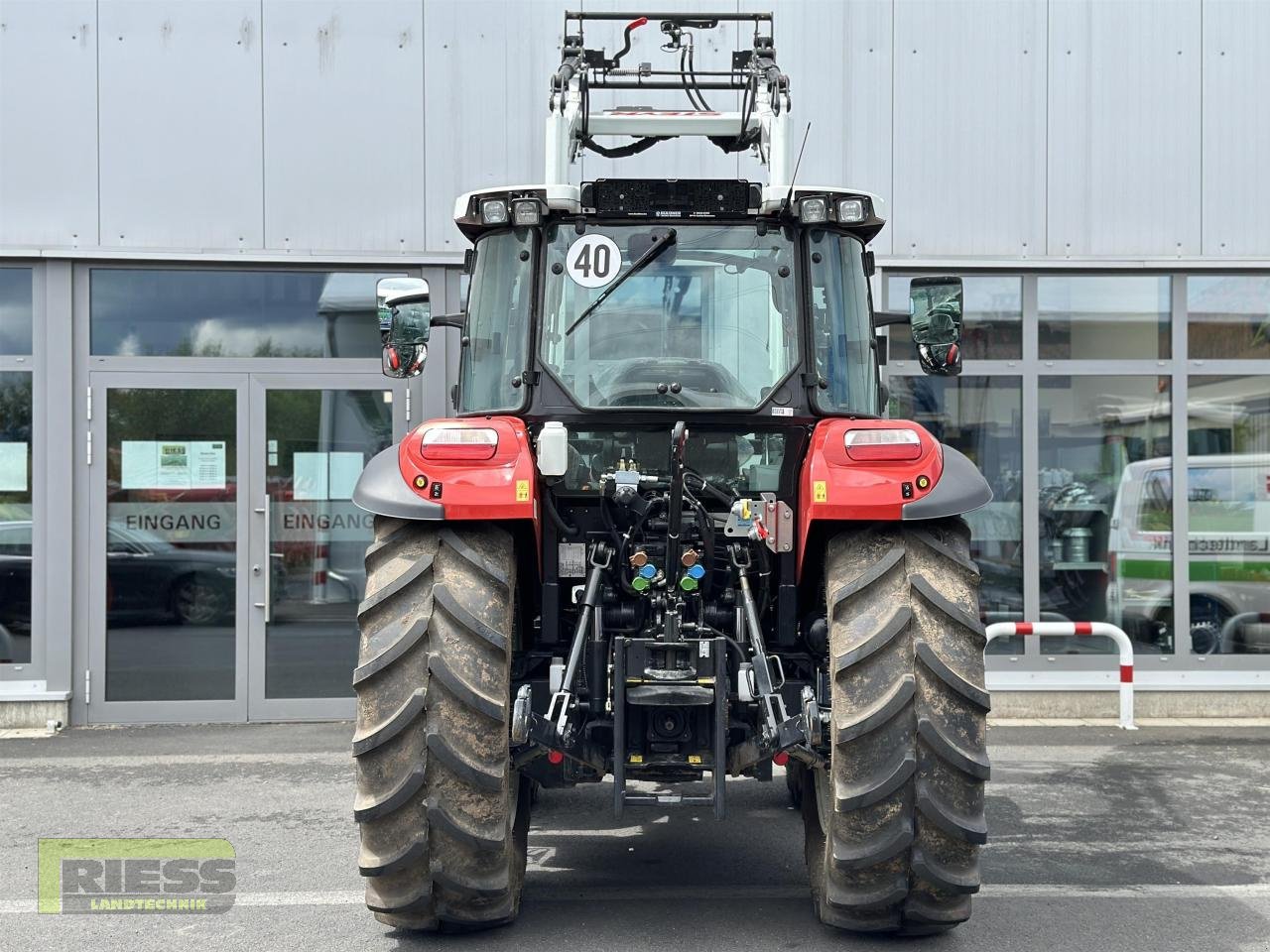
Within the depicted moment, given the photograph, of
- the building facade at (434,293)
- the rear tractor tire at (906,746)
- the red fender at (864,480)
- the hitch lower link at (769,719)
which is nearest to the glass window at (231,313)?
the building facade at (434,293)

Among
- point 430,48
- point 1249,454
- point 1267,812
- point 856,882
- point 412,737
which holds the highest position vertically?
point 430,48

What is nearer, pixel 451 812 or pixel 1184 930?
pixel 451 812

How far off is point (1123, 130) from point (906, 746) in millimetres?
7006

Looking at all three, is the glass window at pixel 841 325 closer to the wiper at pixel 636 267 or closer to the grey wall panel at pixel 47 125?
the wiper at pixel 636 267

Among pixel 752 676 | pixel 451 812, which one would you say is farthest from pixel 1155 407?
pixel 451 812

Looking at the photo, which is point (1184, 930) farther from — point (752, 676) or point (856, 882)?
point (752, 676)

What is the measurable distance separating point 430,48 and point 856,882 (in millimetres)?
7173

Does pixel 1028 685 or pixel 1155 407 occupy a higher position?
pixel 1155 407

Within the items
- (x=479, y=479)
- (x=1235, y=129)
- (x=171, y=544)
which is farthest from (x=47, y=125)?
(x=1235, y=129)

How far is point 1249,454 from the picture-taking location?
967 centimetres

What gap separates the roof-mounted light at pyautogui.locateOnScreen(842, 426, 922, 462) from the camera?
4.38m

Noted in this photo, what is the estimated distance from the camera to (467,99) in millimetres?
9305

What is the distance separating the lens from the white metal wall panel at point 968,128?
945 centimetres

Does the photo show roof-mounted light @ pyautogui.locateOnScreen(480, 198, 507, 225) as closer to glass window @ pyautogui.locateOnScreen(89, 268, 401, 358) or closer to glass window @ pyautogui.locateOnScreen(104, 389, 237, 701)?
glass window @ pyautogui.locateOnScreen(89, 268, 401, 358)
